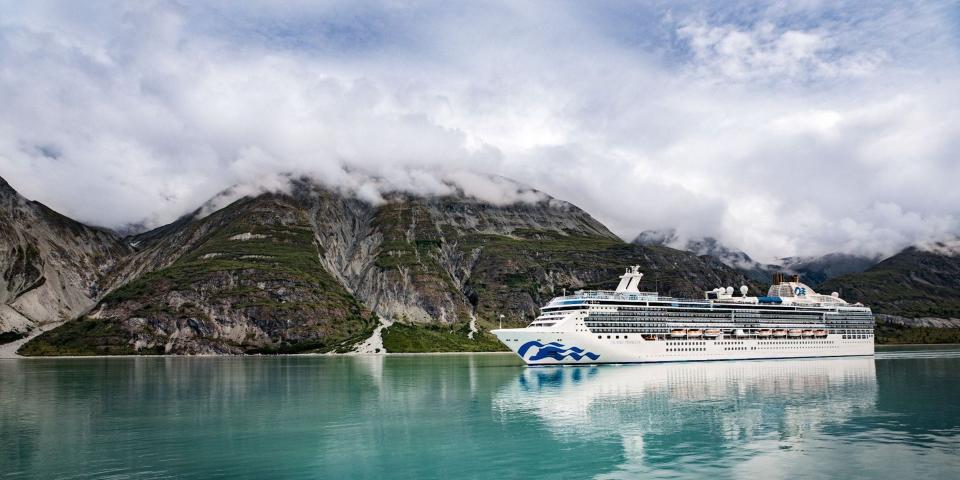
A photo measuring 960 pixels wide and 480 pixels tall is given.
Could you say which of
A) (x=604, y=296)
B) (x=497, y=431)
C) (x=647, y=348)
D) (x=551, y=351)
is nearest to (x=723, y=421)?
(x=497, y=431)

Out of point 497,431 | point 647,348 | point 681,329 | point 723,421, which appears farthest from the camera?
point 681,329

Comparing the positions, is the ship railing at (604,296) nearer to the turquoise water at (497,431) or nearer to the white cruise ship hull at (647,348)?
the white cruise ship hull at (647,348)

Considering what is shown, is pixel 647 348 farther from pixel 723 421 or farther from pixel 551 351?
pixel 723 421

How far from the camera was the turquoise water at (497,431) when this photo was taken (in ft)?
145

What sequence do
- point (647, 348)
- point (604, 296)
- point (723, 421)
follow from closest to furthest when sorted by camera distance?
point (723, 421)
point (604, 296)
point (647, 348)

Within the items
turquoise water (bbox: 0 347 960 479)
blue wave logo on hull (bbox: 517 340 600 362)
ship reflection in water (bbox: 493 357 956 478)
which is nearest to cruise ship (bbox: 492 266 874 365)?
blue wave logo on hull (bbox: 517 340 600 362)

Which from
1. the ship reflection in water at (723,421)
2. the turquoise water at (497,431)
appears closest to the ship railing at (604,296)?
the ship reflection in water at (723,421)

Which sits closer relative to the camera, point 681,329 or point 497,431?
point 497,431

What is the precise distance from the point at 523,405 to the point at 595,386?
82.4 feet

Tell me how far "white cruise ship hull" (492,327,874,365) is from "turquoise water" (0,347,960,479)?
38996mm

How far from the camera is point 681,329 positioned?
164 meters

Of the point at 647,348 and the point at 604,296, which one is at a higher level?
the point at 604,296

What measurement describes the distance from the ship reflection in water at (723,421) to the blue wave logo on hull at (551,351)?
2804 cm

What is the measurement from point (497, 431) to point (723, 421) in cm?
2088
